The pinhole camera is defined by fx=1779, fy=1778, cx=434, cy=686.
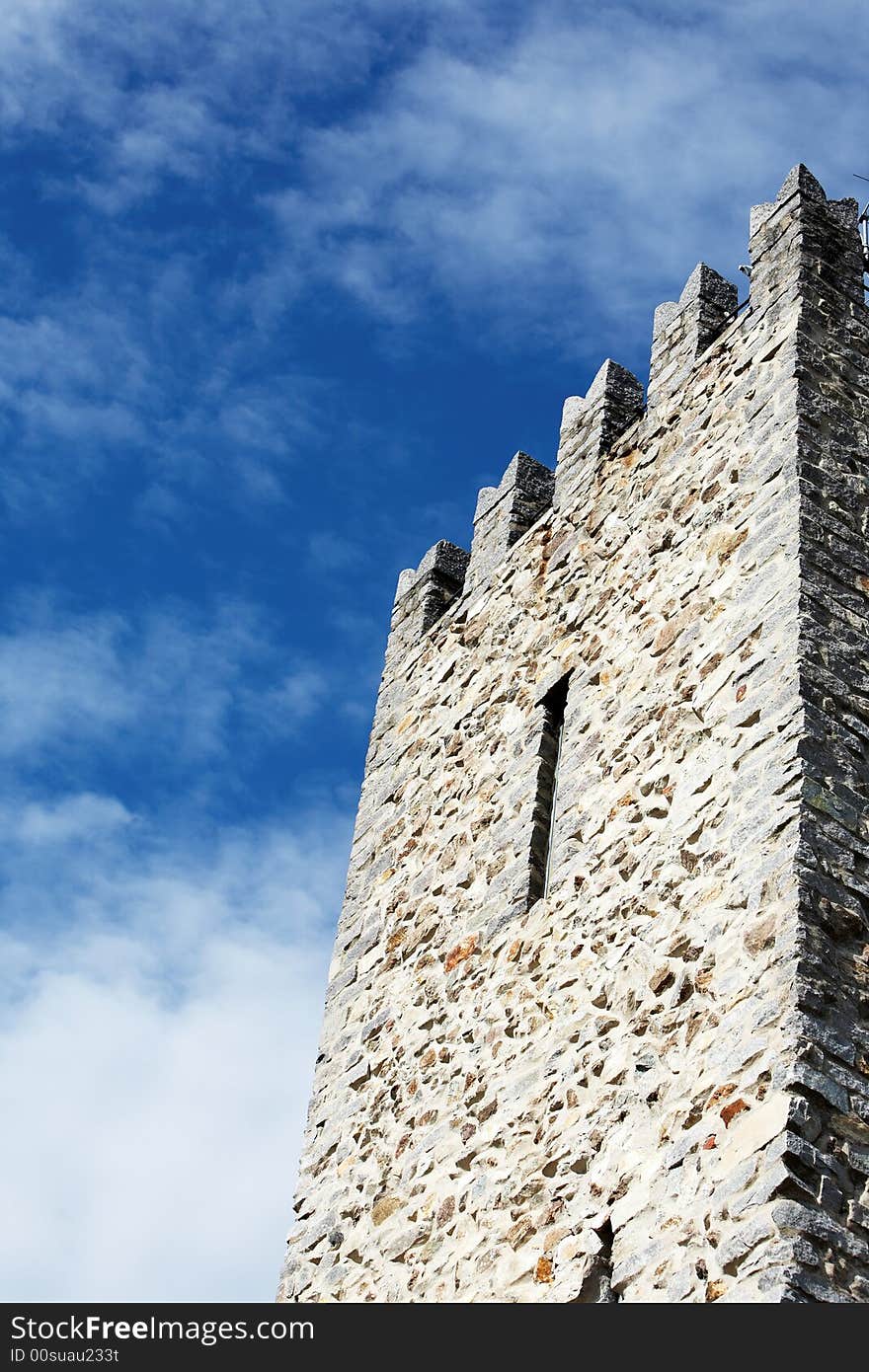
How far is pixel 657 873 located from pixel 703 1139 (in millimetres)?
1313

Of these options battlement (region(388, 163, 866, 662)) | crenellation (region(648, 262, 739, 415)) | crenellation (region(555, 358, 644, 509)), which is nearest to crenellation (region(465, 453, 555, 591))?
battlement (region(388, 163, 866, 662))

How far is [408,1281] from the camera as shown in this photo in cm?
738

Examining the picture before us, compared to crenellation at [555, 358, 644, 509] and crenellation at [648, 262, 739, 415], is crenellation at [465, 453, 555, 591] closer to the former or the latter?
crenellation at [555, 358, 644, 509]

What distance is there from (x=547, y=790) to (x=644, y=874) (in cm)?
142

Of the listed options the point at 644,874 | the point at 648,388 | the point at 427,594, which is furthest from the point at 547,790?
the point at 427,594

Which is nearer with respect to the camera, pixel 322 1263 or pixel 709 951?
pixel 709 951

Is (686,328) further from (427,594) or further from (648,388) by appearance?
(427,594)

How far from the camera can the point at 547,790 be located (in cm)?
839

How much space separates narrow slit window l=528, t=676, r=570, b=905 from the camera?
803 centimetres

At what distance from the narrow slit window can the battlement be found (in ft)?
4.59

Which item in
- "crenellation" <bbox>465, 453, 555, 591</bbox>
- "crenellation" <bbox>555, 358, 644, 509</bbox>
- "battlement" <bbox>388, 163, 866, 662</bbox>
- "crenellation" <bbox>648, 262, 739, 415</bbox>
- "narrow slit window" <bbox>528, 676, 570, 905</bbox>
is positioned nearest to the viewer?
"narrow slit window" <bbox>528, 676, 570, 905</bbox>
